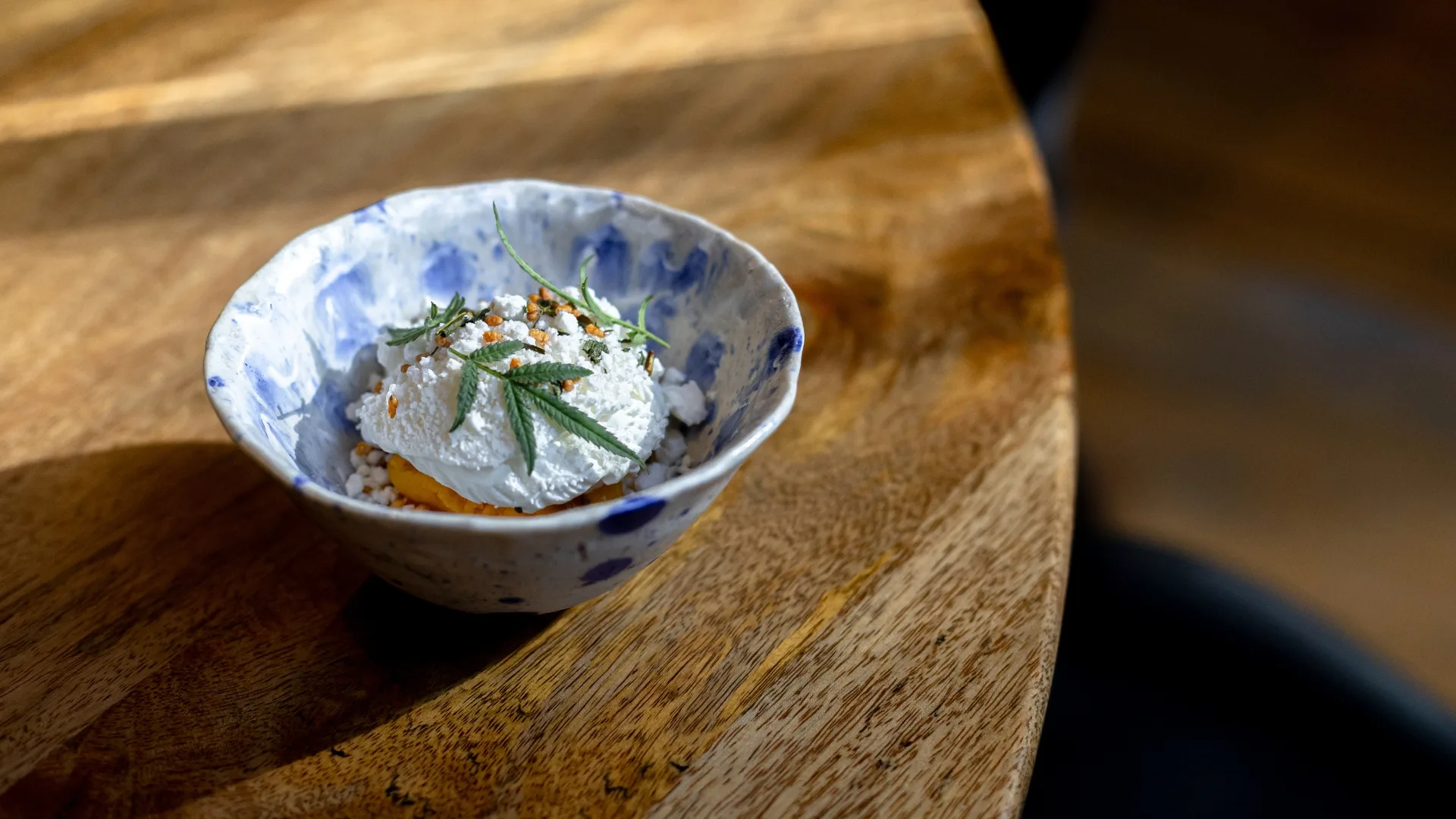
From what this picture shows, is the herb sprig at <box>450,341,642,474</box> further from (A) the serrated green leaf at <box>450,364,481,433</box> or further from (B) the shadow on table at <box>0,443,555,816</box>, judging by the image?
(B) the shadow on table at <box>0,443,555,816</box>

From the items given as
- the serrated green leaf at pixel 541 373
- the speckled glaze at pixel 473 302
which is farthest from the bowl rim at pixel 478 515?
the serrated green leaf at pixel 541 373

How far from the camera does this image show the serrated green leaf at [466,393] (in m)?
0.71

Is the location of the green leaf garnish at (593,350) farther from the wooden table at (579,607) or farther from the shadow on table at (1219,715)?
the shadow on table at (1219,715)

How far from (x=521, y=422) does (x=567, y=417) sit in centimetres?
3

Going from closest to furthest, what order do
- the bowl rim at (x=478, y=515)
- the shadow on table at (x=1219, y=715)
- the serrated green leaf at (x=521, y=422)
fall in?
1. the bowl rim at (x=478, y=515)
2. the serrated green leaf at (x=521, y=422)
3. the shadow on table at (x=1219, y=715)

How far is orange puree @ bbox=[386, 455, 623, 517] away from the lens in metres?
0.75

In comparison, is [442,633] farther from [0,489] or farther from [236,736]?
[0,489]

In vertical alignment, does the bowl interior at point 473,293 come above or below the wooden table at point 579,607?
above

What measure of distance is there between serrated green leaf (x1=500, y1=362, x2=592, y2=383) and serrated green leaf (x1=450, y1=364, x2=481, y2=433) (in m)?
0.02

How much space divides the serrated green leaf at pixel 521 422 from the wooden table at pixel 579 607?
0.15 metres

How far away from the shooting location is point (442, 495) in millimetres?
758

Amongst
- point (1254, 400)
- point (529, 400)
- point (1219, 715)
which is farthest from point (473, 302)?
point (1254, 400)

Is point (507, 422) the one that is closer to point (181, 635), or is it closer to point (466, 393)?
point (466, 393)

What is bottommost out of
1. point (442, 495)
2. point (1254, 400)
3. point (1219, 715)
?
point (1254, 400)
